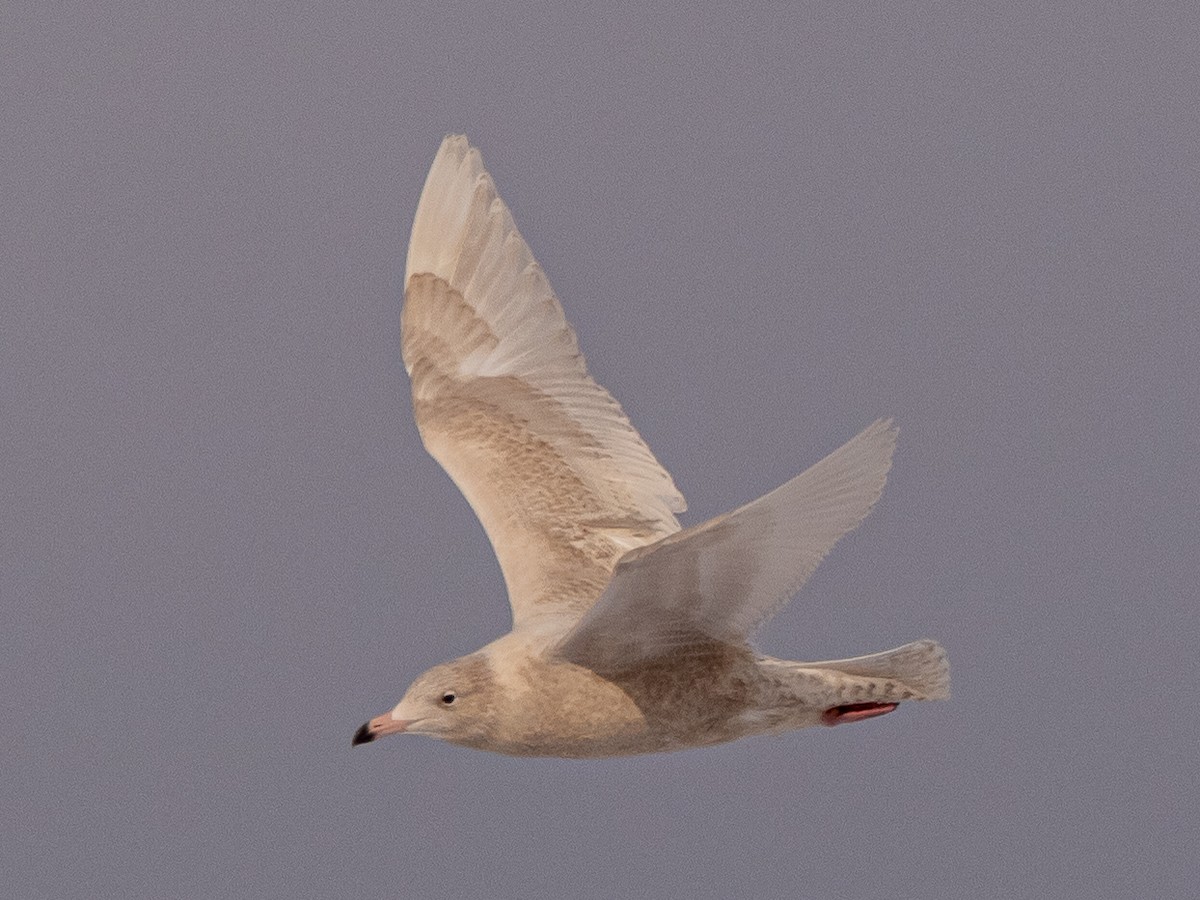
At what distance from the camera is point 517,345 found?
10.7m

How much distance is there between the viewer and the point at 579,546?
9734 mm

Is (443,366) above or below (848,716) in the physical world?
above

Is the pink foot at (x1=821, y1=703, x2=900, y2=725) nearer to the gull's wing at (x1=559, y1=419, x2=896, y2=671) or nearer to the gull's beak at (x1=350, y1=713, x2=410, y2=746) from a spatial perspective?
the gull's wing at (x1=559, y1=419, x2=896, y2=671)

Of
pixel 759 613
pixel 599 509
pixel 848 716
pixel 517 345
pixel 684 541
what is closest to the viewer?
pixel 684 541

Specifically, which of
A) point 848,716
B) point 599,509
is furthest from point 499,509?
point 848,716

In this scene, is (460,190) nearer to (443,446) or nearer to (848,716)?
(443,446)

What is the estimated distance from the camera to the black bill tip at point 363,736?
8.41m

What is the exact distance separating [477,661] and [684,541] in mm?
1318

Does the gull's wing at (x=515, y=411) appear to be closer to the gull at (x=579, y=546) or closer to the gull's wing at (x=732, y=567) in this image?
the gull at (x=579, y=546)

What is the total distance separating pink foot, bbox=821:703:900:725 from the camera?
9180 mm

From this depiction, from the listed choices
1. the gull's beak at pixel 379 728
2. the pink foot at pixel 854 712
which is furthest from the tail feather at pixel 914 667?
the gull's beak at pixel 379 728

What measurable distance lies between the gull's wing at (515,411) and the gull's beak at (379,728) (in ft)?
2.85

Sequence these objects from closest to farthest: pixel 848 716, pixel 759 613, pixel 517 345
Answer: pixel 759 613 < pixel 848 716 < pixel 517 345

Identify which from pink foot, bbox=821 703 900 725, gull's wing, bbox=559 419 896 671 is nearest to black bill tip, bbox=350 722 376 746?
gull's wing, bbox=559 419 896 671
